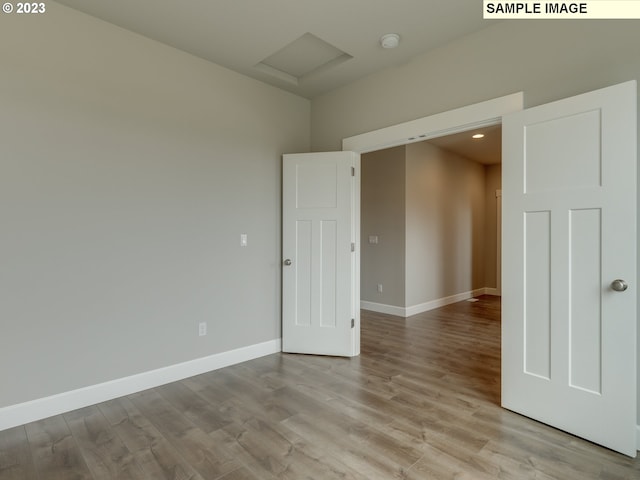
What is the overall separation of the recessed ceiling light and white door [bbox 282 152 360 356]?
1.02 metres

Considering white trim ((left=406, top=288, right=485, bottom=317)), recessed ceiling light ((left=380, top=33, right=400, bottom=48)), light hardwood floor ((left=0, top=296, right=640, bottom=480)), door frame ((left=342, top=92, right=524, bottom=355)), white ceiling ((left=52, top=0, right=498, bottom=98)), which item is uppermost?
white ceiling ((left=52, top=0, right=498, bottom=98))

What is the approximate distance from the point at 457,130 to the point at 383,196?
277 centimetres

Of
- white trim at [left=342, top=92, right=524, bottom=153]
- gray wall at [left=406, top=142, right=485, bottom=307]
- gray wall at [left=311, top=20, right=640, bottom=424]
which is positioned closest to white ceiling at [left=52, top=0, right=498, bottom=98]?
gray wall at [left=311, top=20, right=640, bottom=424]

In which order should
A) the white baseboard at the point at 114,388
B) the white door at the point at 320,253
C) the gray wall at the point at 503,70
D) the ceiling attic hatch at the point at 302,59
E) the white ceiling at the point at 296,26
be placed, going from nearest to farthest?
the gray wall at the point at 503,70 → the white baseboard at the point at 114,388 → the white ceiling at the point at 296,26 → the ceiling attic hatch at the point at 302,59 → the white door at the point at 320,253

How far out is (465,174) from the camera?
6660 millimetres

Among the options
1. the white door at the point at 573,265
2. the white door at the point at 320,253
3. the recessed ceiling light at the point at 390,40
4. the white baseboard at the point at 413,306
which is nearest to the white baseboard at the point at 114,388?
the white door at the point at 320,253

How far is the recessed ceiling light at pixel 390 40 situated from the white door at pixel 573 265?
43.9 inches

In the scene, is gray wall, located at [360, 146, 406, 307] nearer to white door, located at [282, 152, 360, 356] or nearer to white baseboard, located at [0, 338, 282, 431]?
white door, located at [282, 152, 360, 356]

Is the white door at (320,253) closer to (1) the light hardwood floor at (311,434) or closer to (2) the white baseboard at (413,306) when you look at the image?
(1) the light hardwood floor at (311,434)

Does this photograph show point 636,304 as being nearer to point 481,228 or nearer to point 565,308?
point 565,308

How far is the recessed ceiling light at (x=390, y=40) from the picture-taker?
8.71ft

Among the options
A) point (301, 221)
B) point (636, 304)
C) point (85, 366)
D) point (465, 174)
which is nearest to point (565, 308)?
point (636, 304)

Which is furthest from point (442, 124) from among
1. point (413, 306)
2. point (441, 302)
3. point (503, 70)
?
point (441, 302)

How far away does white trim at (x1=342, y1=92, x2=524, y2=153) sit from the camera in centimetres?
242
